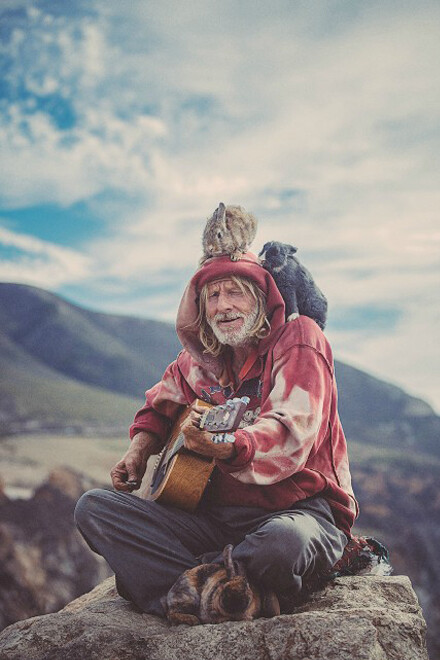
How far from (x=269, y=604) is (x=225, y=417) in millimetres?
953

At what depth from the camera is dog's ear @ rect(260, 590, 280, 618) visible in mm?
2738

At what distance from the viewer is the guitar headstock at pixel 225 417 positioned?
2.48 m

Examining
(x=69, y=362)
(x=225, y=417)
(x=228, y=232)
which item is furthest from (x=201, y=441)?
(x=69, y=362)

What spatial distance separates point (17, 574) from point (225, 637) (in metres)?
7.59

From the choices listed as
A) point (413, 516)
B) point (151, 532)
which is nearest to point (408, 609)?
point (151, 532)

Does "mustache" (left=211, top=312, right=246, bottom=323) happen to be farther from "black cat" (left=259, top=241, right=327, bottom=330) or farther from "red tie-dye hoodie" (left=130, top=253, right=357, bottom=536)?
"black cat" (left=259, top=241, right=327, bottom=330)

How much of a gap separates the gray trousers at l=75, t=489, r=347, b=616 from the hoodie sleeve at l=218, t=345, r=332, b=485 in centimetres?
26

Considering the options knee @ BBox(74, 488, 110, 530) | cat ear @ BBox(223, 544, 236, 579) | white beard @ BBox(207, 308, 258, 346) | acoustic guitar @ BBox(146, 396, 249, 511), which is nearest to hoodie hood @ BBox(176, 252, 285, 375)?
white beard @ BBox(207, 308, 258, 346)

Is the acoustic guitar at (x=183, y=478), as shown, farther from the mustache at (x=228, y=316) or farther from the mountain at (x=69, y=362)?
the mountain at (x=69, y=362)

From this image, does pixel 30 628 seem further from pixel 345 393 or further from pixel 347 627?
pixel 345 393

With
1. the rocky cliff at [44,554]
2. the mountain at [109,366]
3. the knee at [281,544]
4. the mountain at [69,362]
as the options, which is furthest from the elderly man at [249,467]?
the mountain at [109,366]

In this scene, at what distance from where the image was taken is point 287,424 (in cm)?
291

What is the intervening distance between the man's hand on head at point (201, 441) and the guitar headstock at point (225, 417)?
0.10 ft

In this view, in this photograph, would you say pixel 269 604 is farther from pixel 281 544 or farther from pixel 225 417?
pixel 225 417
